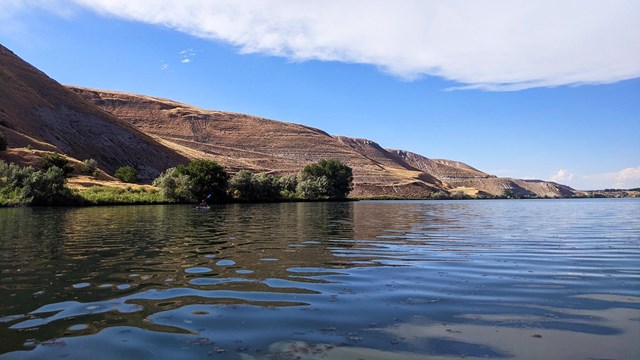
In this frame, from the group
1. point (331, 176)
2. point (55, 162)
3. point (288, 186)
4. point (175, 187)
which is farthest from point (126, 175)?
point (331, 176)

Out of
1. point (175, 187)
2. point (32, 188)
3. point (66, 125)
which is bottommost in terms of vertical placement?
point (32, 188)

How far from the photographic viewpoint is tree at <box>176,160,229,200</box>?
84438mm

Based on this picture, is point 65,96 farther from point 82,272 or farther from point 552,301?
point 552,301

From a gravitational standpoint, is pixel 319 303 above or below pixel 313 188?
below

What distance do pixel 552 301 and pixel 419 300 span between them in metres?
2.85

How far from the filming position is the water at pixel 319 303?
7273mm

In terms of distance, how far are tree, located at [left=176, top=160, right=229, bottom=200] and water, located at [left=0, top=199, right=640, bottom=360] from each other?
65618mm

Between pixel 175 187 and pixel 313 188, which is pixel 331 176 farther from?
pixel 175 187

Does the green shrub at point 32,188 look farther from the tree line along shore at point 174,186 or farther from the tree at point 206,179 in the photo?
the tree at point 206,179

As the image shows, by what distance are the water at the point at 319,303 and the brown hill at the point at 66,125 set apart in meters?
102

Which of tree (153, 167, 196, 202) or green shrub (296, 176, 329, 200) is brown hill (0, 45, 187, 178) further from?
green shrub (296, 176, 329, 200)

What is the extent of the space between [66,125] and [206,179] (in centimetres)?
6464

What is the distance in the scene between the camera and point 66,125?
12712cm

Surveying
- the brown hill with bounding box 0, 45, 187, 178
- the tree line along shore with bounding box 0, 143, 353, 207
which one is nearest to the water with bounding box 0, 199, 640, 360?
the tree line along shore with bounding box 0, 143, 353, 207
